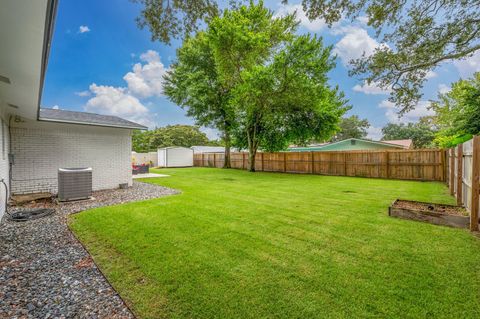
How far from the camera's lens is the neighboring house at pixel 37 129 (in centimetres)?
192

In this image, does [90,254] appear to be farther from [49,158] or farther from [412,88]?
[412,88]

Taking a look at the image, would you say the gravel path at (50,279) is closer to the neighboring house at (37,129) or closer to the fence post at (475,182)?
the neighboring house at (37,129)

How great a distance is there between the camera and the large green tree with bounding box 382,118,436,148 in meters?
30.6

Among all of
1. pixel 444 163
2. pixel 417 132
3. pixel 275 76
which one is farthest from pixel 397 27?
pixel 417 132

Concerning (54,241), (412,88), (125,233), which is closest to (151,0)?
(125,233)

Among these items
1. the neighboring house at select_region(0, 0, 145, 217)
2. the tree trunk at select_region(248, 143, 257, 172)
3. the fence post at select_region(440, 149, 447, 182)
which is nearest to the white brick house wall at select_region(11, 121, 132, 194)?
the neighboring house at select_region(0, 0, 145, 217)

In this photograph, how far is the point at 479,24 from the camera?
5355mm

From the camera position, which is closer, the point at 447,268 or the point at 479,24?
the point at 447,268

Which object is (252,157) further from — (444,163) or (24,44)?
(24,44)

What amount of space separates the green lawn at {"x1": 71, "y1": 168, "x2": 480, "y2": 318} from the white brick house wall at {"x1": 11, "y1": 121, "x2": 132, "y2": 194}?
11.1 ft

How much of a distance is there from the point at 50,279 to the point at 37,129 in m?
6.38

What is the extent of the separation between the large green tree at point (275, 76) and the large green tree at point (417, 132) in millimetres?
24435

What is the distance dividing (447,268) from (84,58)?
14806 mm

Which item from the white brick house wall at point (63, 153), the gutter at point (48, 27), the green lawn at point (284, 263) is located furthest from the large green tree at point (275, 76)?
the gutter at point (48, 27)
